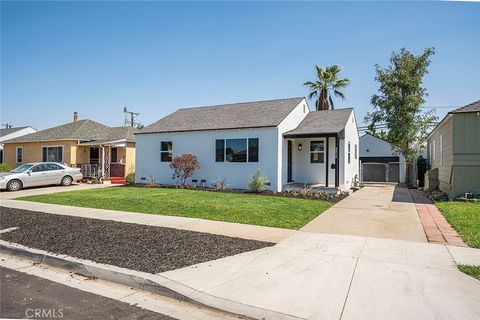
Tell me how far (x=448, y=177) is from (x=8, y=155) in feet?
110

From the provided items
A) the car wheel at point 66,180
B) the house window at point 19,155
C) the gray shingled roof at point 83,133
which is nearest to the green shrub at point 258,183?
the car wheel at point 66,180

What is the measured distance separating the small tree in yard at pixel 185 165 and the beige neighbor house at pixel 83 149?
801 cm

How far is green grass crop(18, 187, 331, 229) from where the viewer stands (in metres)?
9.17

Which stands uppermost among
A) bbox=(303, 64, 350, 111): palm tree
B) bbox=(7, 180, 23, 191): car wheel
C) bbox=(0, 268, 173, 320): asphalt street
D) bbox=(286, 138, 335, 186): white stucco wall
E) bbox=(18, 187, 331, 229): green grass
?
bbox=(303, 64, 350, 111): palm tree

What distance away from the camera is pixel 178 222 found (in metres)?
8.78

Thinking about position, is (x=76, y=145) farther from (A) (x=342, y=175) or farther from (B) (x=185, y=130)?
(A) (x=342, y=175)

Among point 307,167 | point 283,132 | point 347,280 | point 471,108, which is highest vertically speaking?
point 471,108

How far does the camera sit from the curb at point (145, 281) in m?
3.86

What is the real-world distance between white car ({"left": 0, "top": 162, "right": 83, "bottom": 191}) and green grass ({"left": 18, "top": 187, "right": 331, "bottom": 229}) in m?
4.59

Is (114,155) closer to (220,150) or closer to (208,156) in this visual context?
(208,156)

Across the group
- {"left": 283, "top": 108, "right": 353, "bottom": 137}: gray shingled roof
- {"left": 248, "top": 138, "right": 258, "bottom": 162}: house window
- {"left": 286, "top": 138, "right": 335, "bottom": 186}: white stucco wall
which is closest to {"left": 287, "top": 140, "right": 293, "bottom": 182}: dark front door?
{"left": 286, "top": 138, "right": 335, "bottom": 186}: white stucco wall

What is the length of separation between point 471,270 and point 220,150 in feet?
42.5

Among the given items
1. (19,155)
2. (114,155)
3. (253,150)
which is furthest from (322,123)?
(19,155)

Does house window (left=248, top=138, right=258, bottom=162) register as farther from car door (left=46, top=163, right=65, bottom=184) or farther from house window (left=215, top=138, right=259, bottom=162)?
car door (left=46, top=163, right=65, bottom=184)
